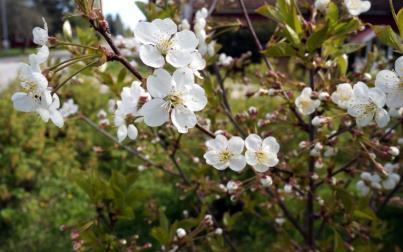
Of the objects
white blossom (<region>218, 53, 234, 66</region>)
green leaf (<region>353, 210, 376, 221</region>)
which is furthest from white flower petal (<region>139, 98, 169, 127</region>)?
white blossom (<region>218, 53, 234, 66</region>)

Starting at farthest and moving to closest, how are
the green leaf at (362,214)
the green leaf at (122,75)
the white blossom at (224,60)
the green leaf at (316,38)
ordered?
the white blossom at (224,60)
the green leaf at (122,75)
the green leaf at (362,214)
the green leaf at (316,38)

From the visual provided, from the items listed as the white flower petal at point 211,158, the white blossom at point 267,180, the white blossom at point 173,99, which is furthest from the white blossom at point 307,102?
the white blossom at point 173,99

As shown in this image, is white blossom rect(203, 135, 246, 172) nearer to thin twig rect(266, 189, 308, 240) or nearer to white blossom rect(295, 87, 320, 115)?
white blossom rect(295, 87, 320, 115)

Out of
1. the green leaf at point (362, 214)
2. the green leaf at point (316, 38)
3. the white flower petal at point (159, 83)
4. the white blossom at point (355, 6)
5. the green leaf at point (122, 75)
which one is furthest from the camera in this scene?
the green leaf at point (122, 75)

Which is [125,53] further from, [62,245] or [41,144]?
[41,144]

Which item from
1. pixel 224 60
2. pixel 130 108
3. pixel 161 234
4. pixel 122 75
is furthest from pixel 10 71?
pixel 130 108

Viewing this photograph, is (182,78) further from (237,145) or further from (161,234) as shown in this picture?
(161,234)

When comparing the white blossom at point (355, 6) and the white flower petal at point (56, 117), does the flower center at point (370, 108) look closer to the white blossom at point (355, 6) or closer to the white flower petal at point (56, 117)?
the white blossom at point (355, 6)
